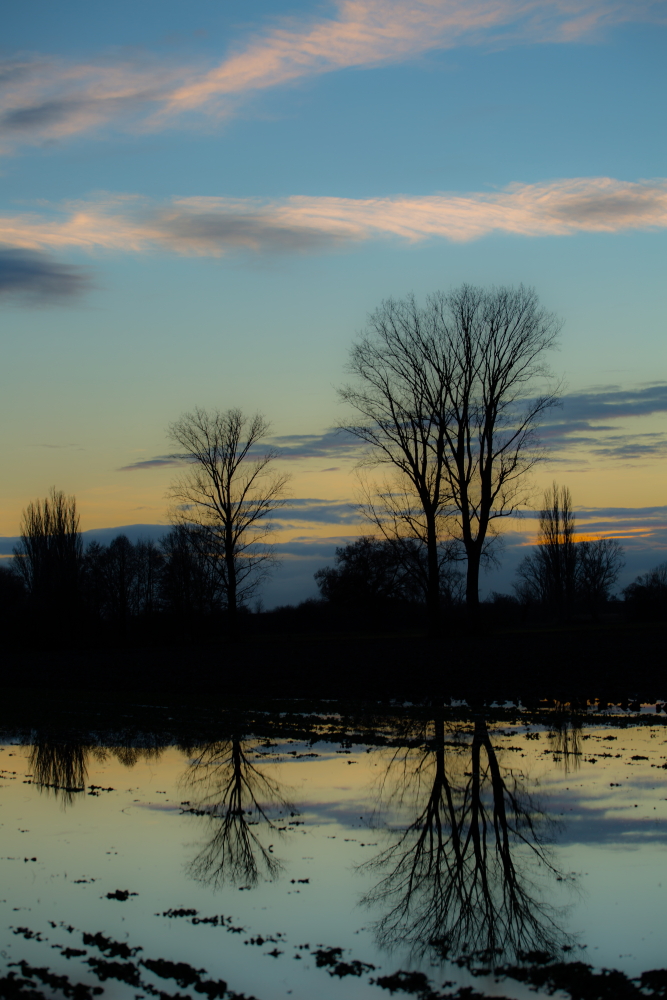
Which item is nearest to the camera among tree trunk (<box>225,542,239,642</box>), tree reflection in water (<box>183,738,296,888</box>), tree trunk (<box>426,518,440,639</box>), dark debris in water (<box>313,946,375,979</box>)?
dark debris in water (<box>313,946,375,979</box>)

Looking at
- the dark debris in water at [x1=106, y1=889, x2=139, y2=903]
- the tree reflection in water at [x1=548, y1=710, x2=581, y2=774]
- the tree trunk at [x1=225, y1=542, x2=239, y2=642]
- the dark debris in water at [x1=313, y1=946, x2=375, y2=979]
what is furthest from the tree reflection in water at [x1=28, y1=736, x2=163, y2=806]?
the tree trunk at [x1=225, y1=542, x2=239, y2=642]

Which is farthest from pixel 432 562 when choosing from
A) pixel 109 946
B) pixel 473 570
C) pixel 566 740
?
pixel 109 946

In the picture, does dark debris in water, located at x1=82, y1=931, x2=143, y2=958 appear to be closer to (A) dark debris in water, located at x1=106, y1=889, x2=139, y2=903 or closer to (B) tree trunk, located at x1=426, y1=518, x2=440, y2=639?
(A) dark debris in water, located at x1=106, y1=889, x2=139, y2=903

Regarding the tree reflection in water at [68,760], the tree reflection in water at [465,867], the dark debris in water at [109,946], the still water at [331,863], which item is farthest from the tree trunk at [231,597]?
the dark debris in water at [109,946]

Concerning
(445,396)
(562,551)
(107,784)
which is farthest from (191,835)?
(562,551)

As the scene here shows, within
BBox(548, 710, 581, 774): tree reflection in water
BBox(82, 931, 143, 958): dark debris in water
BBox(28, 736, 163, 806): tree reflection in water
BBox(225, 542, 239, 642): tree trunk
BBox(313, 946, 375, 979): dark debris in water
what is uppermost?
BBox(225, 542, 239, 642): tree trunk

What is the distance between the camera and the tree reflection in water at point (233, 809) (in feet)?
22.8

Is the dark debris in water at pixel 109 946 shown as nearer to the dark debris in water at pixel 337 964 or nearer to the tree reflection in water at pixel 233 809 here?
the dark debris in water at pixel 337 964

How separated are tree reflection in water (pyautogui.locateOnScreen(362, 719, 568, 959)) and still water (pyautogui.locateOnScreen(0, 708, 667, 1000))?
2cm

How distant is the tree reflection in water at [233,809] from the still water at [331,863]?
3cm

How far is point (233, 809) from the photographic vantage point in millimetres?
8852

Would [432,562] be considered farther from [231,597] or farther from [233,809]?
[233,809]

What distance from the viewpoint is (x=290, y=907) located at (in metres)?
6.08

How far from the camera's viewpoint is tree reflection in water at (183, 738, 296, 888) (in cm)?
695
